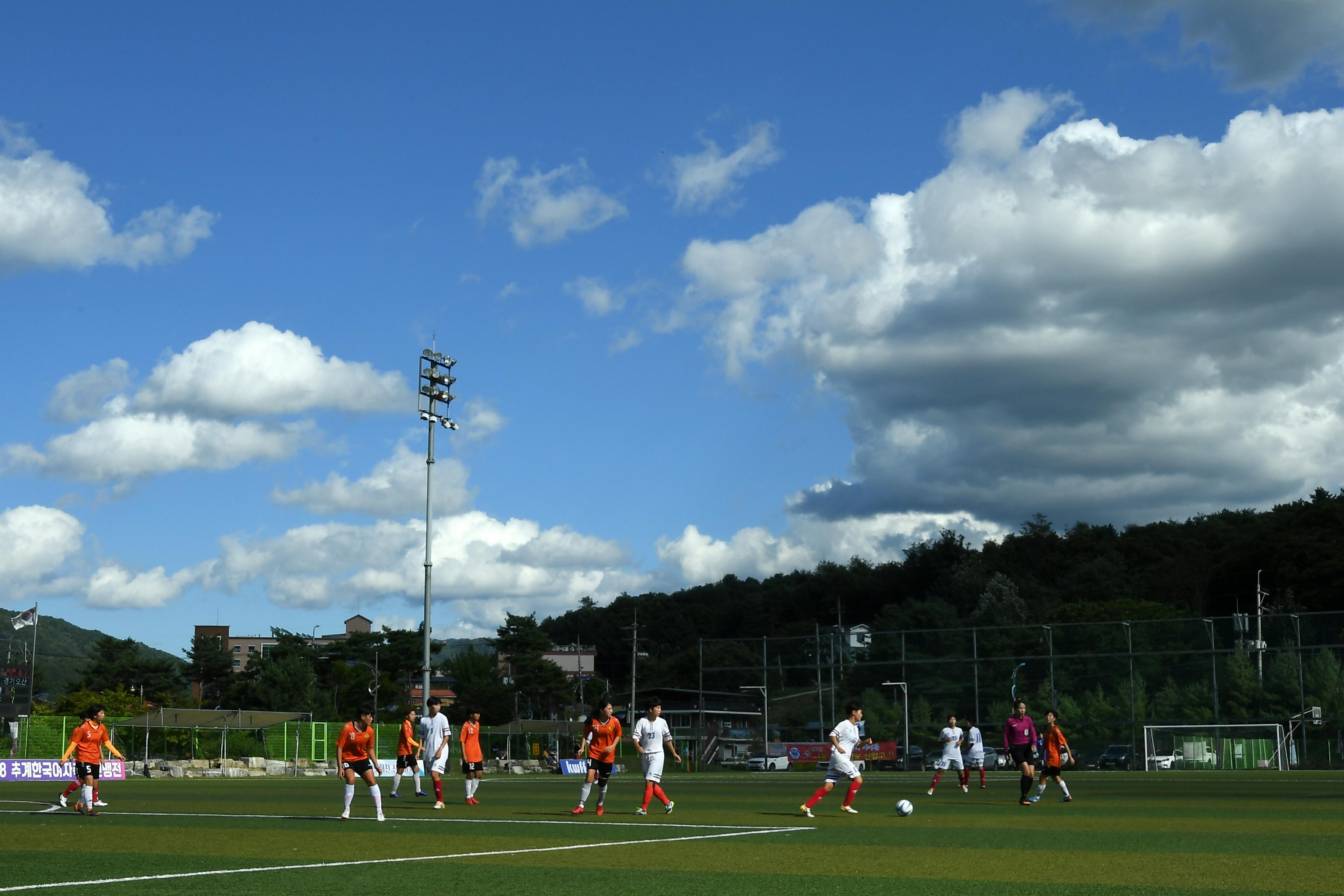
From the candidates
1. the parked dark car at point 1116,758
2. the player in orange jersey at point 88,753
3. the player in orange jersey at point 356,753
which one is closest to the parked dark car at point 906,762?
the parked dark car at point 1116,758

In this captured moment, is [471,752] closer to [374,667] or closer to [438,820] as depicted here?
[438,820]

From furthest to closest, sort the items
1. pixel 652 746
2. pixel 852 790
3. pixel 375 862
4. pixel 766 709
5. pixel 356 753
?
pixel 766 709, pixel 852 790, pixel 652 746, pixel 356 753, pixel 375 862

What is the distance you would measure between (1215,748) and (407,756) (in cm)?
3993

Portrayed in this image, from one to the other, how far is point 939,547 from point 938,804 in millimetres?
120602

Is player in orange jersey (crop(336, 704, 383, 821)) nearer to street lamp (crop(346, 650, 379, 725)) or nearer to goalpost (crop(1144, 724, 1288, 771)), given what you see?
goalpost (crop(1144, 724, 1288, 771))

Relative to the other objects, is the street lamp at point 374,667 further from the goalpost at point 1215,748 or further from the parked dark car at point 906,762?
the goalpost at point 1215,748

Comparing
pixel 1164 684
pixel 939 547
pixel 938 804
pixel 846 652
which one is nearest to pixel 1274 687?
pixel 1164 684

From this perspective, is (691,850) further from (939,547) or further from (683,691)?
(939,547)

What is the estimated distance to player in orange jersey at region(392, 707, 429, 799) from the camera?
21609 mm

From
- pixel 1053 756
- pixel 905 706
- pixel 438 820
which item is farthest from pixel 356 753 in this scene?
pixel 905 706

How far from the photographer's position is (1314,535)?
313 ft

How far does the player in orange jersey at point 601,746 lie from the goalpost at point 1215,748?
38800mm

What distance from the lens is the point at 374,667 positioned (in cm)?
11400

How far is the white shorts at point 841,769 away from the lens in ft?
62.2
